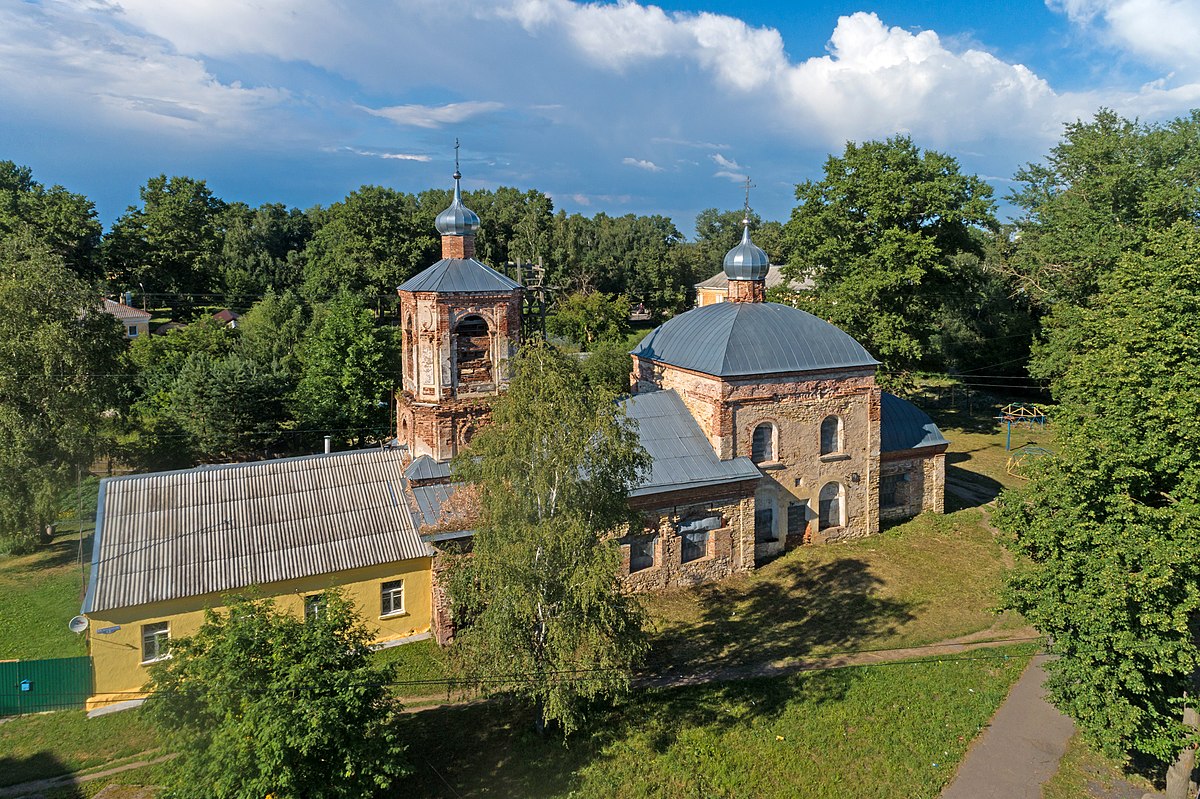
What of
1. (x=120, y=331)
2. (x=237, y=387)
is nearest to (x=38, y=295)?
(x=120, y=331)

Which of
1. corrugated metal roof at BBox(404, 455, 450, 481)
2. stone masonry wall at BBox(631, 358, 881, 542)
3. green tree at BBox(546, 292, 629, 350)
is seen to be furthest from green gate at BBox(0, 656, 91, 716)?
green tree at BBox(546, 292, 629, 350)

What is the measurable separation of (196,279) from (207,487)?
145ft

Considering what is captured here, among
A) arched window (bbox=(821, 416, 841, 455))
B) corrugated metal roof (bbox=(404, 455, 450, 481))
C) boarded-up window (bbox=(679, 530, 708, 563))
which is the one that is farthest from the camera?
arched window (bbox=(821, 416, 841, 455))

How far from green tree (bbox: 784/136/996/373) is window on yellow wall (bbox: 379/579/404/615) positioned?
24.8 m

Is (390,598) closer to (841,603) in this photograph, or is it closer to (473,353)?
(473,353)

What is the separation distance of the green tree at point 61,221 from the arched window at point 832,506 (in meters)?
42.2

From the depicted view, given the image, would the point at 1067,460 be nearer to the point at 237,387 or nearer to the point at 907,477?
the point at 907,477

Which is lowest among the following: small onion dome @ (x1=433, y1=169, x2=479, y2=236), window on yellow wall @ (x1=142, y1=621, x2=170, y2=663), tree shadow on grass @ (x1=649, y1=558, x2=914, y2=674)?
tree shadow on grass @ (x1=649, y1=558, x2=914, y2=674)

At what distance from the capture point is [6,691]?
53.4 ft

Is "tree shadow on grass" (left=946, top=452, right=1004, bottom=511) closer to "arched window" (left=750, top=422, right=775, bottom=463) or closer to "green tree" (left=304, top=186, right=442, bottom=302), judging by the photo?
"arched window" (left=750, top=422, right=775, bottom=463)

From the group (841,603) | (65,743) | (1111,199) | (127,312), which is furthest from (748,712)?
(127,312)

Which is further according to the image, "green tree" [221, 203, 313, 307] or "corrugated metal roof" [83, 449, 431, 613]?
"green tree" [221, 203, 313, 307]

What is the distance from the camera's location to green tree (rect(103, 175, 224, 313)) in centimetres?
5084

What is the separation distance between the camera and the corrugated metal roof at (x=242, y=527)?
1705 cm
